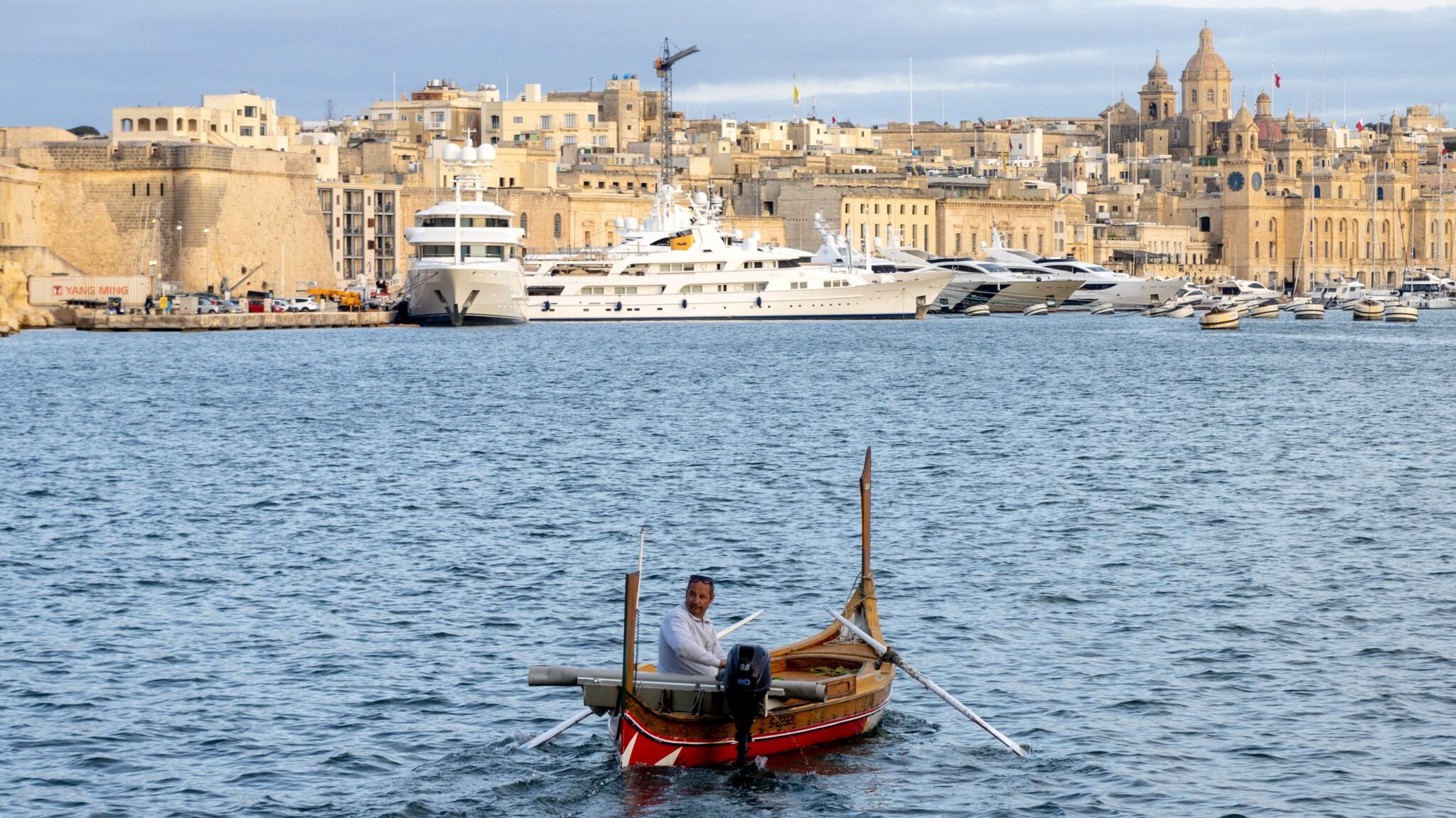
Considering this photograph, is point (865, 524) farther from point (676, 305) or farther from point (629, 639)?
point (676, 305)

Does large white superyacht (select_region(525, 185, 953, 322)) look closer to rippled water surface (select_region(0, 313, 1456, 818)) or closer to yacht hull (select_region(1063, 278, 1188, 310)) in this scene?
yacht hull (select_region(1063, 278, 1188, 310))

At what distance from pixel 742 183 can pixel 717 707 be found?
112181 mm

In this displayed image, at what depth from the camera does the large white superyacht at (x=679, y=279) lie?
86.1m

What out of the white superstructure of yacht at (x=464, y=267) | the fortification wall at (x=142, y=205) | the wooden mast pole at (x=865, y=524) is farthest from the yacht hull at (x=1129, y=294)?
the wooden mast pole at (x=865, y=524)

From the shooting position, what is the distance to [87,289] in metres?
82.6

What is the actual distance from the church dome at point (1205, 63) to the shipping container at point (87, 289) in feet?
402

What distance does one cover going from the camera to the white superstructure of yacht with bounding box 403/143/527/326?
260 ft

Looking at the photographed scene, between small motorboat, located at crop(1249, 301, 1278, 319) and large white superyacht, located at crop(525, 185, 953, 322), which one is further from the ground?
large white superyacht, located at crop(525, 185, 953, 322)

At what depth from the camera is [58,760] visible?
49.6ft

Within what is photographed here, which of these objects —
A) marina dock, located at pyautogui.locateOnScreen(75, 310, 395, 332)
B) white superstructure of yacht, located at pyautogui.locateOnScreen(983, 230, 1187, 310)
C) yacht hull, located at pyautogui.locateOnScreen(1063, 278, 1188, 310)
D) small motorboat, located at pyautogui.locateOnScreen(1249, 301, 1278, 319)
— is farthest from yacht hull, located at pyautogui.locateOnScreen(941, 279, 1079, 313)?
marina dock, located at pyautogui.locateOnScreen(75, 310, 395, 332)

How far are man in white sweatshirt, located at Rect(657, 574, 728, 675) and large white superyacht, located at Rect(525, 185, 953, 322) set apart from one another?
70865 mm

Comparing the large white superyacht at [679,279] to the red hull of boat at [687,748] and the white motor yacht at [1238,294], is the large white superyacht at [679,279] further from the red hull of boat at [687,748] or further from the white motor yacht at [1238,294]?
the red hull of boat at [687,748]

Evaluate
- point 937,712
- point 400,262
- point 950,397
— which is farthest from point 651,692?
point 400,262

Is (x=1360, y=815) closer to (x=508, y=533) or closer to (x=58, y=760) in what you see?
(x=58, y=760)
